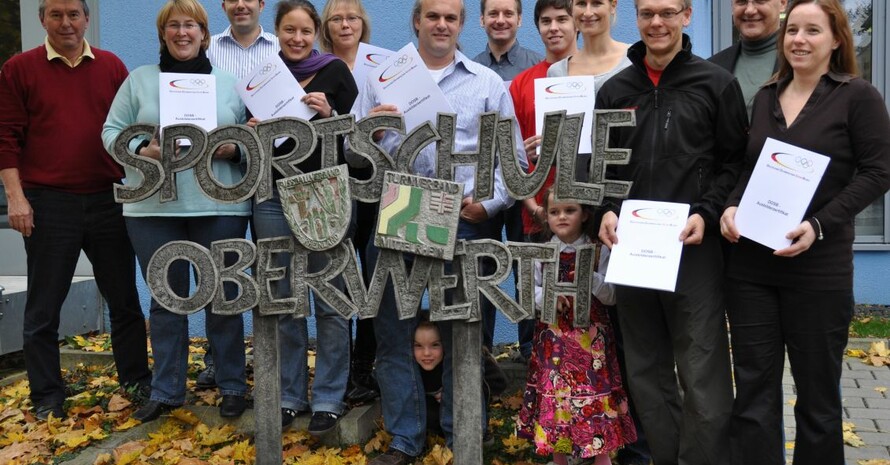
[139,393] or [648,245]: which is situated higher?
[648,245]

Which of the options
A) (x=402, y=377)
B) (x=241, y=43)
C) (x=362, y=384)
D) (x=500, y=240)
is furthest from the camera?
(x=241, y=43)

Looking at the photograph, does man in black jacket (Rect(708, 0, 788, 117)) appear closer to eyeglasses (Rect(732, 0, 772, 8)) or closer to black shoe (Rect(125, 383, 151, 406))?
eyeglasses (Rect(732, 0, 772, 8))

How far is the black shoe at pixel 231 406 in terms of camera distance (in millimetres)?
4422

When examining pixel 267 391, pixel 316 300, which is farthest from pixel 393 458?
pixel 316 300

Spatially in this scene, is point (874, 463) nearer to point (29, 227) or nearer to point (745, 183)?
point (745, 183)

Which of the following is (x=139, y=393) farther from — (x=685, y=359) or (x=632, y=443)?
(x=685, y=359)

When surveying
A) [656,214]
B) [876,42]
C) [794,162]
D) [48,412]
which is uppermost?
[876,42]

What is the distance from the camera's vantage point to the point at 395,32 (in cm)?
629

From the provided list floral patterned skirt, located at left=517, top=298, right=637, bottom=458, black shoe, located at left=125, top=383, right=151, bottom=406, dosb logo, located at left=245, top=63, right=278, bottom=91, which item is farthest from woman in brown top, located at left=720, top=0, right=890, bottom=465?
black shoe, located at left=125, top=383, right=151, bottom=406

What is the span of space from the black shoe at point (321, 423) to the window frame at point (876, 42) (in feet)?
14.3

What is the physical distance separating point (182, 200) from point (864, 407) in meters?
3.86

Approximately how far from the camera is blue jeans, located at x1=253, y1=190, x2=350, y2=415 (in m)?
3.98

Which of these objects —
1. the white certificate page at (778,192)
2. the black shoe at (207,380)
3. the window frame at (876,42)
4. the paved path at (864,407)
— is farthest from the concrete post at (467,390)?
the window frame at (876,42)

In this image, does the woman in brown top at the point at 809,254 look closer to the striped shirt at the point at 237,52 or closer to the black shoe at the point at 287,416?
the black shoe at the point at 287,416
